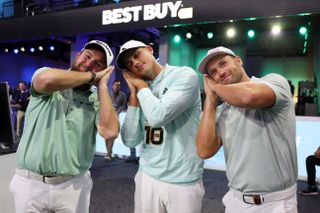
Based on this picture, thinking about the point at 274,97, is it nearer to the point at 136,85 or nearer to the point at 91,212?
the point at 136,85

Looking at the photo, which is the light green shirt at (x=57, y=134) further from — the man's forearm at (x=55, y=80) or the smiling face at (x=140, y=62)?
the smiling face at (x=140, y=62)

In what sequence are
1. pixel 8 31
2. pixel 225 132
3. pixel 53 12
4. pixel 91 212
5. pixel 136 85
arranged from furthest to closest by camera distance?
1. pixel 8 31
2. pixel 53 12
3. pixel 91 212
4. pixel 136 85
5. pixel 225 132

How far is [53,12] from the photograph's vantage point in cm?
998

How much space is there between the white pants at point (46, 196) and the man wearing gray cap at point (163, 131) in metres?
0.37

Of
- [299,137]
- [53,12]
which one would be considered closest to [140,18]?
[53,12]

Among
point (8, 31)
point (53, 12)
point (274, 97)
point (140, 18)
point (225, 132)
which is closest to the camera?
point (274, 97)

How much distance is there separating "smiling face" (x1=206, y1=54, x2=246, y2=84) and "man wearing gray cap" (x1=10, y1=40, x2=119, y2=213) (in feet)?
2.07

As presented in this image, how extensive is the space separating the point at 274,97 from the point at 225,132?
1.07ft

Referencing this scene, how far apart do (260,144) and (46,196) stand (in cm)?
119

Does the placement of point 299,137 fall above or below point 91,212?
above

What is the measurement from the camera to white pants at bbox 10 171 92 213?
1.88 meters

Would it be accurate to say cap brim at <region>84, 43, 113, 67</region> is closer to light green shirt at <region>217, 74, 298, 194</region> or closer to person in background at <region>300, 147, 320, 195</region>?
light green shirt at <region>217, 74, 298, 194</region>

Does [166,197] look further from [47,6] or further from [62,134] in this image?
[47,6]

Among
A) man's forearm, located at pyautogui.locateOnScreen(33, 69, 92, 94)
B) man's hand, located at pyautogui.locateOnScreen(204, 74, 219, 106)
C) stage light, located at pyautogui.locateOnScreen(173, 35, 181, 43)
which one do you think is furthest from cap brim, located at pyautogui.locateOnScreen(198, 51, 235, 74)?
stage light, located at pyautogui.locateOnScreen(173, 35, 181, 43)
